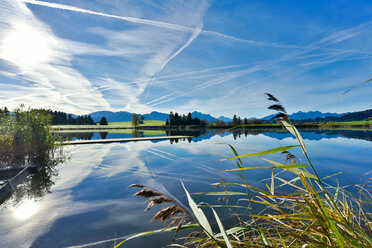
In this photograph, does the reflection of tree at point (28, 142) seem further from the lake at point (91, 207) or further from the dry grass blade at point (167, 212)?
the dry grass blade at point (167, 212)

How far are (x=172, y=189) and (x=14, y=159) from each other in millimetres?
11196

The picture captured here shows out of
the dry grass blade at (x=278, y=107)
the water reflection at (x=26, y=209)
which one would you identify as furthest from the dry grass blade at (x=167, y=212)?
the water reflection at (x=26, y=209)

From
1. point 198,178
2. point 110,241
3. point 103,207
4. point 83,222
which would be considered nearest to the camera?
point 110,241

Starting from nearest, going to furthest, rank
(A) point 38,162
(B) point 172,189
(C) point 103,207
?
1. (C) point 103,207
2. (B) point 172,189
3. (A) point 38,162

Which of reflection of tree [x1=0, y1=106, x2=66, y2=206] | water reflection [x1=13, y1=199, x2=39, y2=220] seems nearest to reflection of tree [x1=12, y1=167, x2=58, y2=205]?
reflection of tree [x1=0, y1=106, x2=66, y2=206]

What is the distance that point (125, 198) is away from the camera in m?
6.53

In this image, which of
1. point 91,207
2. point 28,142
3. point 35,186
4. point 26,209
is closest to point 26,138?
point 28,142

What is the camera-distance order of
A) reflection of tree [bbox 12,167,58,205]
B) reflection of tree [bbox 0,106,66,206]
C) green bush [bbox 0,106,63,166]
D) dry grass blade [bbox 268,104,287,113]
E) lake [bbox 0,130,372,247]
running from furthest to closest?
green bush [bbox 0,106,63,166] < reflection of tree [bbox 0,106,66,206] < reflection of tree [bbox 12,167,58,205] < lake [bbox 0,130,372,247] < dry grass blade [bbox 268,104,287,113]

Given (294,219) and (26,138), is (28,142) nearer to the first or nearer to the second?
(26,138)

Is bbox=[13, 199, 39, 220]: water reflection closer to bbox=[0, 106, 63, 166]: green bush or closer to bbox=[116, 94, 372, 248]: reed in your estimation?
bbox=[116, 94, 372, 248]: reed

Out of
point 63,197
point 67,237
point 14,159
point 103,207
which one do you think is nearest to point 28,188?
point 63,197

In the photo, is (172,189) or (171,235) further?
(172,189)

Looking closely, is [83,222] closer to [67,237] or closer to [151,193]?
[67,237]

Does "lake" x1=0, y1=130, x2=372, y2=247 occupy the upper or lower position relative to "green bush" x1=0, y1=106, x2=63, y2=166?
lower
